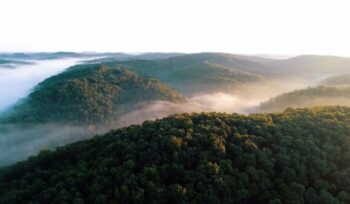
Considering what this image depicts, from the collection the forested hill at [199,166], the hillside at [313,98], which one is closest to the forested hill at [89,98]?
the hillside at [313,98]

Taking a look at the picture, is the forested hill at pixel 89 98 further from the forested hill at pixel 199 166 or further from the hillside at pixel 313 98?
the forested hill at pixel 199 166

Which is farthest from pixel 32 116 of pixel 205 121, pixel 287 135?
pixel 287 135

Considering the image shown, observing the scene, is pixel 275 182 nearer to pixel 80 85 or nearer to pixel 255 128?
pixel 255 128

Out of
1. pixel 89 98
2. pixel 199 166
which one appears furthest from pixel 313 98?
pixel 199 166

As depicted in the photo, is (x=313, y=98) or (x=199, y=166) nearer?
(x=199, y=166)

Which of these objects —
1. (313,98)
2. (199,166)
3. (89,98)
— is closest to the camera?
(199,166)

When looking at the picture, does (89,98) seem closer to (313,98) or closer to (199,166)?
(313,98)

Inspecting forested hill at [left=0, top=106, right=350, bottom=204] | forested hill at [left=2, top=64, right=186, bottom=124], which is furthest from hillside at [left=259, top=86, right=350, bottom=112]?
forested hill at [left=0, top=106, right=350, bottom=204]
